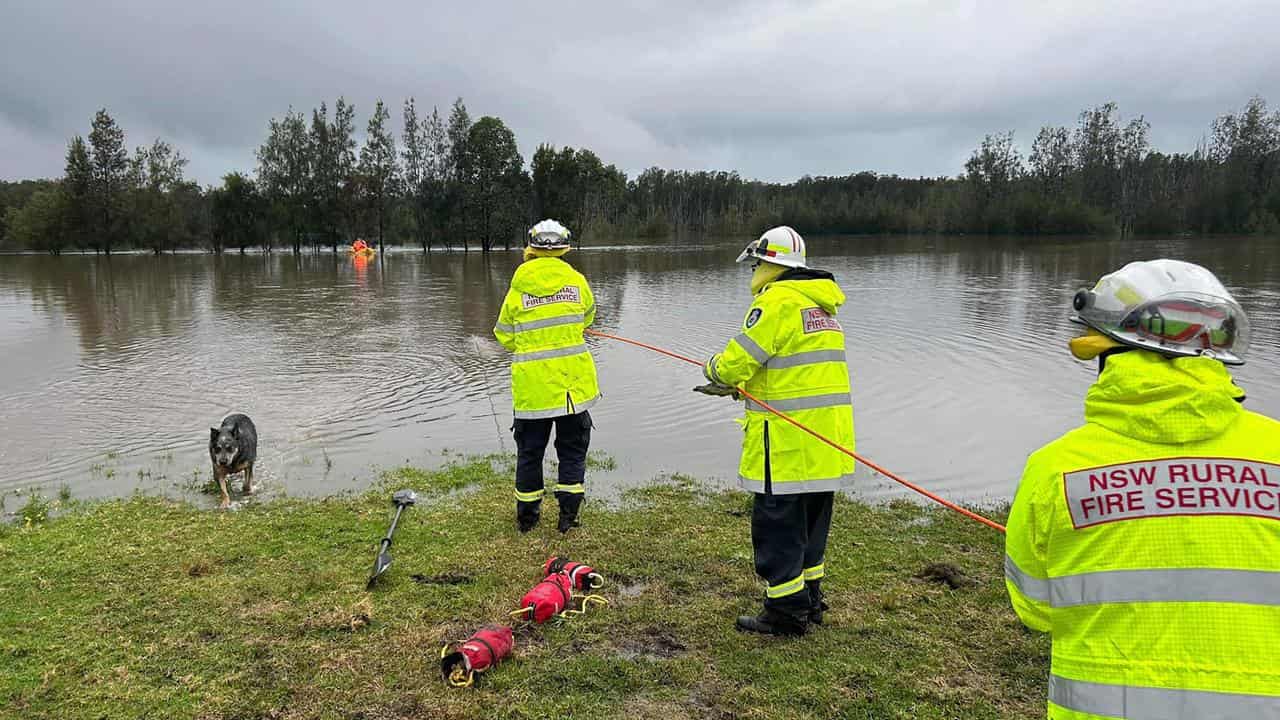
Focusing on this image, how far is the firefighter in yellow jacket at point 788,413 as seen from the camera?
459 cm

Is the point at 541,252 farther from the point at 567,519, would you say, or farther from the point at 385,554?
the point at 385,554

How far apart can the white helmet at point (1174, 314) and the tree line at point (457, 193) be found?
223ft

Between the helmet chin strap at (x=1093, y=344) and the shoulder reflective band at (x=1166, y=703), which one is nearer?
the shoulder reflective band at (x=1166, y=703)

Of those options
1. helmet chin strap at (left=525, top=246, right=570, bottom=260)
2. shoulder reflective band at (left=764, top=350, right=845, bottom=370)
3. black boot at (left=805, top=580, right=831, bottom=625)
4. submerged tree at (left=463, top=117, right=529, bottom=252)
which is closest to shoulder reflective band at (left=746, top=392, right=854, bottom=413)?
shoulder reflective band at (left=764, top=350, right=845, bottom=370)

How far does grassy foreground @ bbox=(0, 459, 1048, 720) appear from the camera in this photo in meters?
3.99

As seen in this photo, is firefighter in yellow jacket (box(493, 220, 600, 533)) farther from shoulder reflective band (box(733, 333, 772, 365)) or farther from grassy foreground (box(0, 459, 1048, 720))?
shoulder reflective band (box(733, 333, 772, 365))

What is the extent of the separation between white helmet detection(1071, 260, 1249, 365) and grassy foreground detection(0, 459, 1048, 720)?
2514 mm

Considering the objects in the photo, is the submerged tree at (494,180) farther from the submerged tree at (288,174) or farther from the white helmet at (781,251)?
the white helmet at (781,251)

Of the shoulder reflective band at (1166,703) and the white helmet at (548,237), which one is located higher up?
the white helmet at (548,237)

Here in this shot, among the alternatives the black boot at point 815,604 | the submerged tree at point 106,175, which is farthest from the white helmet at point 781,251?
the submerged tree at point 106,175

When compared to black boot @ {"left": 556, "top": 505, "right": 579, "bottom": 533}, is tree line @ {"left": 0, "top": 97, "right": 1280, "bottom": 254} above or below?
above

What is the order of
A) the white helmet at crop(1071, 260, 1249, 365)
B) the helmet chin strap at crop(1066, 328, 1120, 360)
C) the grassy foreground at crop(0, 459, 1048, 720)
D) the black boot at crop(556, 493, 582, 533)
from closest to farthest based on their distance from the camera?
the white helmet at crop(1071, 260, 1249, 365) < the helmet chin strap at crop(1066, 328, 1120, 360) < the grassy foreground at crop(0, 459, 1048, 720) < the black boot at crop(556, 493, 582, 533)

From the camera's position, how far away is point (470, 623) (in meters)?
4.84

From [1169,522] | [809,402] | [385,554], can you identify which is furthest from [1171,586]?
[385,554]
